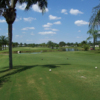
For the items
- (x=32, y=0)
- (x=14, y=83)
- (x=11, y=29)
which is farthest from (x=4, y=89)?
(x=32, y=0)

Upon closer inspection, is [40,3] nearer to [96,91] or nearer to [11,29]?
[11,29]

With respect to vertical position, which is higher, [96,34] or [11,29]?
[96,34]

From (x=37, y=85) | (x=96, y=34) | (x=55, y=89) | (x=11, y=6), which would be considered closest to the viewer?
(x=55, y=89)

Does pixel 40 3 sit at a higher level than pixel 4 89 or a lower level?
higher

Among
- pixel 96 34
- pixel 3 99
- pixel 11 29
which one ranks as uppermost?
pixel 96 34

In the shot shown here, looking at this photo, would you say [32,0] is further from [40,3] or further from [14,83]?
[14,83]

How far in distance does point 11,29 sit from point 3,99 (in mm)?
6703

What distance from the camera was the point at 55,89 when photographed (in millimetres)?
5461

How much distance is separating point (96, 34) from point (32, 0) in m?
24.7

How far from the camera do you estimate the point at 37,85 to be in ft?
19.8

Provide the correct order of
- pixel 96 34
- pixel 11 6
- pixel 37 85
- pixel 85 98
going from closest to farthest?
pixel 85 98 → pixel 37 85 → pixel 11 6 → pixel 96 34

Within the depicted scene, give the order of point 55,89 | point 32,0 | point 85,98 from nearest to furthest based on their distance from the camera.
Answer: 1. point 85,98
2. point 55,89
3. point 32,0

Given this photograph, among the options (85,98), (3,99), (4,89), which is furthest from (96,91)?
(4,89)

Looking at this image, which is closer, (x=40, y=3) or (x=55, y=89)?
(x=55, y=89)
